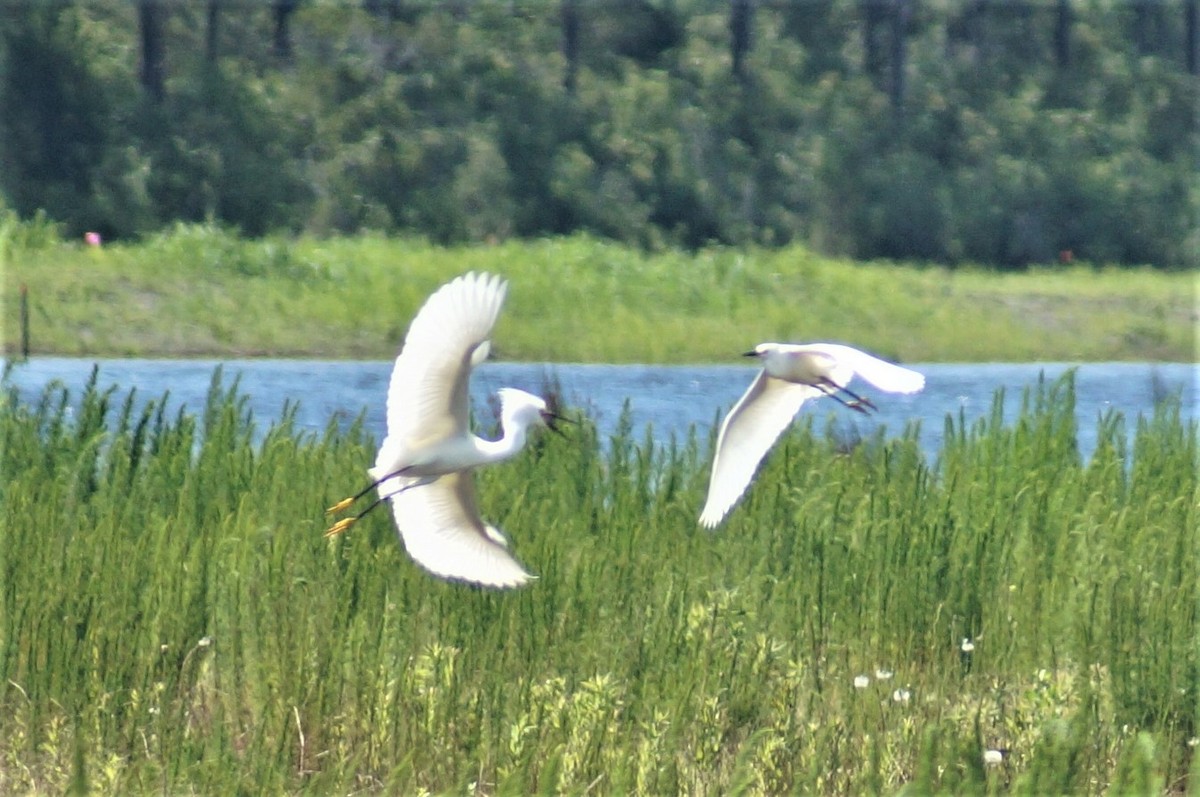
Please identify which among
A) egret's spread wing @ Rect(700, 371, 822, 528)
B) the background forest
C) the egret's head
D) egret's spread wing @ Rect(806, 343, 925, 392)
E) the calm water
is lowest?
the calm water

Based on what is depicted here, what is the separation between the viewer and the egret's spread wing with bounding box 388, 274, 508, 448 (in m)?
3.24

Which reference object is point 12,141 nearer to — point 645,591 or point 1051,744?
point 645,591

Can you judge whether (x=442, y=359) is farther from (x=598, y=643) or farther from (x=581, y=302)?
(x=581, y=302)

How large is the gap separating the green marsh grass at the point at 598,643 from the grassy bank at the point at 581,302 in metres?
7.81

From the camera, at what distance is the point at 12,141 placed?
13.6 meters

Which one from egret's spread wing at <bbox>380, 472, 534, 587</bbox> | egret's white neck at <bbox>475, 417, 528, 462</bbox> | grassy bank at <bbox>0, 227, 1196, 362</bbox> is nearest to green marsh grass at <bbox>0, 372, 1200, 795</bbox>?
egret's spread wing at <bbox>380, 472, 534, 587</bbox>

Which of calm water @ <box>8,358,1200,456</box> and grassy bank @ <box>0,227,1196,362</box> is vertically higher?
grassy bank @ <box>0,227,1196,362</box>

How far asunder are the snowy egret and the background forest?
9.75 meters

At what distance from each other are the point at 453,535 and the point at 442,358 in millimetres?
501

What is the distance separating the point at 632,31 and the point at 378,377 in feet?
16.9

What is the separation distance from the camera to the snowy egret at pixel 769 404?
3943mm

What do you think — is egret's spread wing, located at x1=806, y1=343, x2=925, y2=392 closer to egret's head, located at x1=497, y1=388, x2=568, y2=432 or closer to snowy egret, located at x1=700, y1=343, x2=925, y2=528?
snowy egret, located at x1=700, y1=343, x2=925, y2=528

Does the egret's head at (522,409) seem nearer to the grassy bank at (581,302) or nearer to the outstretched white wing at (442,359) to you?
the outstretched white wing at (442,359)

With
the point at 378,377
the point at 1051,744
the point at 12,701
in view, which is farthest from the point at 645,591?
the point at 378,377
